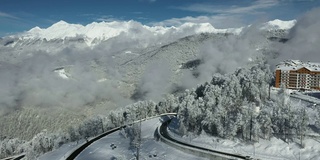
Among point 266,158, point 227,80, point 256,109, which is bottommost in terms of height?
point 266,158

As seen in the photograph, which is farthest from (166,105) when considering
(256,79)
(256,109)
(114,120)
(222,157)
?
(222,157)

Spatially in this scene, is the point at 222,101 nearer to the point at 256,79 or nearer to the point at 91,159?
the point at 256,79

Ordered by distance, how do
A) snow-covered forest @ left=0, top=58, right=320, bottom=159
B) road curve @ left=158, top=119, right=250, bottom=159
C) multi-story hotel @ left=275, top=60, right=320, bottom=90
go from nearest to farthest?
road curve @ left=158, top=119, right=250, bottom=159 → snow-covered forest @ left=0, top=58, right=320, bottom=159 → multi-story hotel @ left=275, top=60, right=320, bottom=90

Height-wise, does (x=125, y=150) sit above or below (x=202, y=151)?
below

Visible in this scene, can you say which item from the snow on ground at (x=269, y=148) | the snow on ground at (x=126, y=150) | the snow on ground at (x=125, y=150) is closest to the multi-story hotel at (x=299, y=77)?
the snow on ground at (x=125, y=150)

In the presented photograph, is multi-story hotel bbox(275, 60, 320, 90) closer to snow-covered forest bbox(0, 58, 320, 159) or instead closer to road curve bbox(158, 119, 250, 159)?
snow-covered forest bbox(0, 58, 320, 159)

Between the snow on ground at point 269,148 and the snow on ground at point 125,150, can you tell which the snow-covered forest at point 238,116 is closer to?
the snow on ground at point 269,148

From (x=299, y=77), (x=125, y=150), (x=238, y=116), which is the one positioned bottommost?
(x=125, y=150)

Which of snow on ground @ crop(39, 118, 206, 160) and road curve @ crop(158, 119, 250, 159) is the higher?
road curve @ crop(158, 119, 250, 159)

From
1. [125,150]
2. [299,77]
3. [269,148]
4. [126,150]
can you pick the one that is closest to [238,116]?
[269,148]

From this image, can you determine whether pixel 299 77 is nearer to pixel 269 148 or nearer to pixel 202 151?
pixel 269 148

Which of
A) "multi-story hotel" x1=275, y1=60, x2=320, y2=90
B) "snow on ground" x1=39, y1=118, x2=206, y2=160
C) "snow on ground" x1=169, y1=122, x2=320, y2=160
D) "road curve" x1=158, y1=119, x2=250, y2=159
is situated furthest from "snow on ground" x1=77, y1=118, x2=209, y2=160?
"multi-story hotel" x1=275, y1=60, x2=320, y2=90
